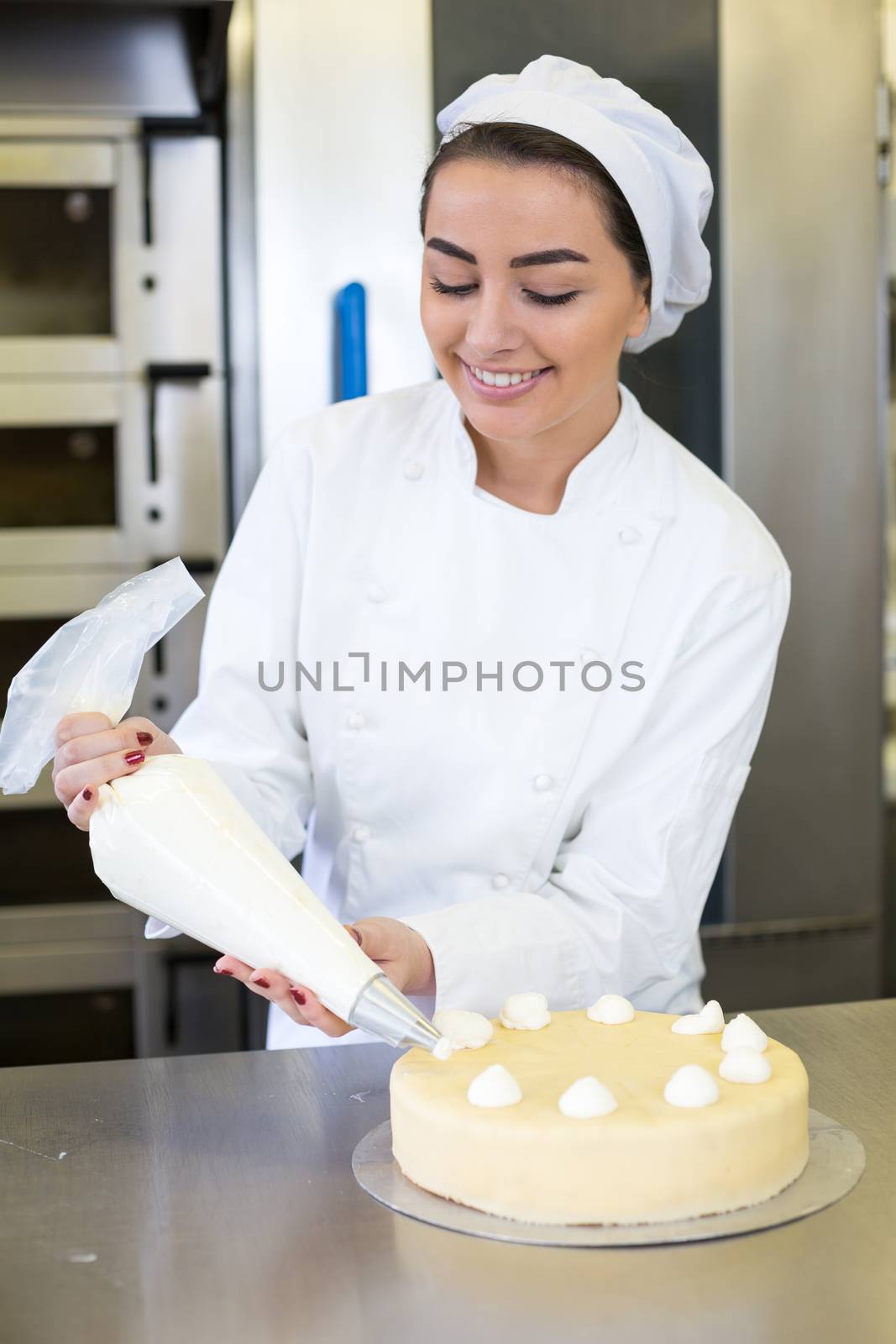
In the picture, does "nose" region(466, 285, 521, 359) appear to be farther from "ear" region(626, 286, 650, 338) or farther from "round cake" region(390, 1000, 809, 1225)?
"round cake" region(390, 1000, 809, 1225)

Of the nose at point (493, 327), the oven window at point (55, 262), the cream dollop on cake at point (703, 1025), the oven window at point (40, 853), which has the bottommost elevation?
the oven window at point (40, 853)

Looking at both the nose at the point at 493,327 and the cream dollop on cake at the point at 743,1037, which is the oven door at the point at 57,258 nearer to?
the nose at the point at 493,327

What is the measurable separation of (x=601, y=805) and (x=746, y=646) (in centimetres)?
20

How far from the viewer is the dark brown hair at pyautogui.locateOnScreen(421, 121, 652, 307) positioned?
1224 millimetres

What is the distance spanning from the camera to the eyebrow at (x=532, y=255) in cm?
121

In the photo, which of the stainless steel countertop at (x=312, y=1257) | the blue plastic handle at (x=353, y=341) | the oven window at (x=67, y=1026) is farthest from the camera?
the oven window at (x=67, y=1026)

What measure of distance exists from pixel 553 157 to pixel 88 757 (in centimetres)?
64

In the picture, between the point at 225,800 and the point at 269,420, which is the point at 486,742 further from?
the point at 269,420

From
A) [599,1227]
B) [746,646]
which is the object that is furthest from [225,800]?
[746,646]

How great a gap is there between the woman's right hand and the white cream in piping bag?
0.06ft

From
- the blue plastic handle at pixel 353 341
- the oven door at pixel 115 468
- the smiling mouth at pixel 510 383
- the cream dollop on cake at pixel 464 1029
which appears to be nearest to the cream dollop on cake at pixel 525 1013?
the cream dollop on cake at pixel 464 1029

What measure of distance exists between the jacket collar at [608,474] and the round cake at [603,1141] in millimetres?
616

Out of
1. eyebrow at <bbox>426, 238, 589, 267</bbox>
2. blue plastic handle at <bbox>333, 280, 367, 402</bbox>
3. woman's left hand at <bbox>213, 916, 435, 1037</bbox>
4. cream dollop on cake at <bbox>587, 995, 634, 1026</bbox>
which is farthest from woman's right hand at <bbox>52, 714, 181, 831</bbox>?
blue plastic handle at <bbox>333, 280, 367, 402</bbox>

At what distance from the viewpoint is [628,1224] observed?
835 mm
